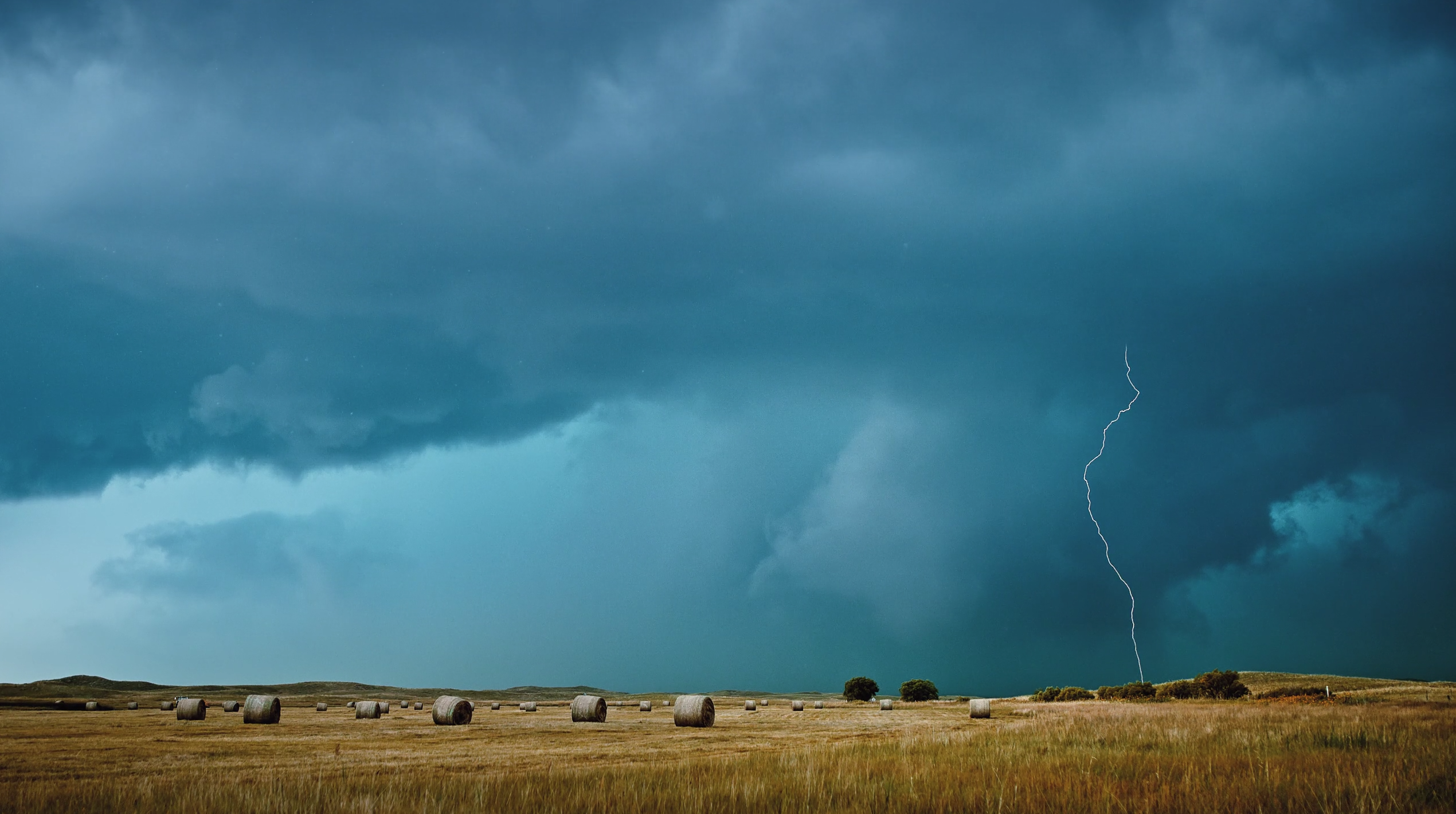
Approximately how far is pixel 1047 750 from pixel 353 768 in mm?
11661

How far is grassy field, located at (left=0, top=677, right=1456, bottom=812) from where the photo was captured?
23.3 feet

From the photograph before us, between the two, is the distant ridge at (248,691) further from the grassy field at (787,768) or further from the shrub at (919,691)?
the grassy field at (787,768)

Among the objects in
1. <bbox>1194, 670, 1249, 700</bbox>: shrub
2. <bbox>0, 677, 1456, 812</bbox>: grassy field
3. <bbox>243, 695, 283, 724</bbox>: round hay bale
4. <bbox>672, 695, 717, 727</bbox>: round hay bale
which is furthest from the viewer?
<bbox>1194, 670, 1249, 700</bbox>: shrub

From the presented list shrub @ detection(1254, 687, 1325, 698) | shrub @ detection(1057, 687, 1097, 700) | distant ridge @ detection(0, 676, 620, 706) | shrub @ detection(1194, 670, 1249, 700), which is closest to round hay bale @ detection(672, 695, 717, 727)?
shrub @ detection(1254, 687, 1325, 698)

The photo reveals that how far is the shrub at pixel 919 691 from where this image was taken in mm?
73000

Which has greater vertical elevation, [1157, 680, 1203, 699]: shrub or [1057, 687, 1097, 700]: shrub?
[1157, 680, 1203, 699]: shrub

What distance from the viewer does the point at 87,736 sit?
23.0 m


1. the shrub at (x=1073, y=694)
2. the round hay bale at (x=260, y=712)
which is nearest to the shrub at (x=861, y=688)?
the shrub at (x=1073, y=694)

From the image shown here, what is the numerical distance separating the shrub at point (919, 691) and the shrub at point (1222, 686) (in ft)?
91.7

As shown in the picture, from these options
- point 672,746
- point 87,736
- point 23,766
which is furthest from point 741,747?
point 87,736

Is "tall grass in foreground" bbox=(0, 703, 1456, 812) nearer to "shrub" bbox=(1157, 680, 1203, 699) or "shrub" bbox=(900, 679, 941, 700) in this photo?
"shrub" bbox=(1157, 680, 1203, 699)

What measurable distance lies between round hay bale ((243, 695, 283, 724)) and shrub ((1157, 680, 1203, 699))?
162 ft

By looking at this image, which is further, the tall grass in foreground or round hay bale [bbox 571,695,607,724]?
round hay bale [bbox 571,695,607,724]

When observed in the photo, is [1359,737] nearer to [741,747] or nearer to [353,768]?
[741,747]
